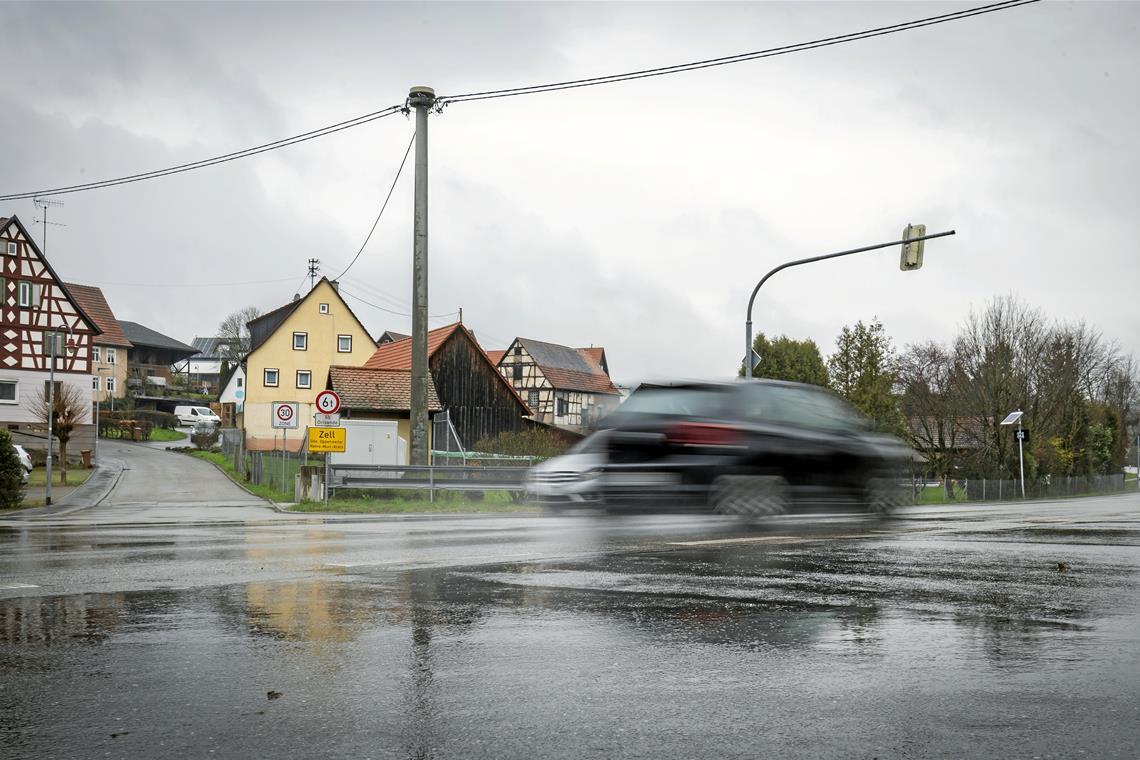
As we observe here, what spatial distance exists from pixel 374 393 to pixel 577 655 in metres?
42.9

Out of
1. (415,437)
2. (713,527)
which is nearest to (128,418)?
(415,437)

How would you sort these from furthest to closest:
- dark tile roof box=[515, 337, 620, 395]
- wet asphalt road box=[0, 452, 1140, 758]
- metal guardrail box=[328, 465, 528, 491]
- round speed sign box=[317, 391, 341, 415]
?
dark tile roof box=[515, 337, 620, 395] < metal guardrail box=[328, 465, 528, 491] < round speed sign box=[317, 391, 341, 415] < wet asphalt road box=[0, 452, 1140, 758]

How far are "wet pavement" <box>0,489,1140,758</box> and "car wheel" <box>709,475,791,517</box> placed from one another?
2036 mm

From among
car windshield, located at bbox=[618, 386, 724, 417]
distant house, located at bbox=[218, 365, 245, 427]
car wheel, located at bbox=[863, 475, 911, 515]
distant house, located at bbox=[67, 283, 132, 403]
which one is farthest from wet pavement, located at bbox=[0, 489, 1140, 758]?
distant house, located at bbox=[218, 365, 245, 427]

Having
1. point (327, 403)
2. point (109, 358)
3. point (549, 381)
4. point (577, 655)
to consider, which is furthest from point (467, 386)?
point (109, 358)

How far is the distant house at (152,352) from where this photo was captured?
13100cm

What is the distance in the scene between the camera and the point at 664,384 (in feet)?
40.8

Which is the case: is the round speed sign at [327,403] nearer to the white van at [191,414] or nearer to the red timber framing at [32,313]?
the red timber framing at [32,313]

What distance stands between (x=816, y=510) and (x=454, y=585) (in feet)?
20.9

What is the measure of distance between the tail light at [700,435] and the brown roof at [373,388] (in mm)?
35015

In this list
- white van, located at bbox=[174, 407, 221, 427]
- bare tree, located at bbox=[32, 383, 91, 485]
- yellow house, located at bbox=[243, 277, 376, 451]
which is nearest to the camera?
bare tree, located at bbox=[32, 383, 91, 485]

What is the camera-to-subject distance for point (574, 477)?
12898 mm

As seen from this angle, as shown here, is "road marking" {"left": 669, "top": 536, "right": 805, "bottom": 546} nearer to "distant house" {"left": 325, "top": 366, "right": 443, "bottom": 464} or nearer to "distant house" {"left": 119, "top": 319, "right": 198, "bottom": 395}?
"distant house" {"left": 325, "top": 366, "right": 443, "bottom": 464}

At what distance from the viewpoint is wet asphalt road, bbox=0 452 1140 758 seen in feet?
12.8
